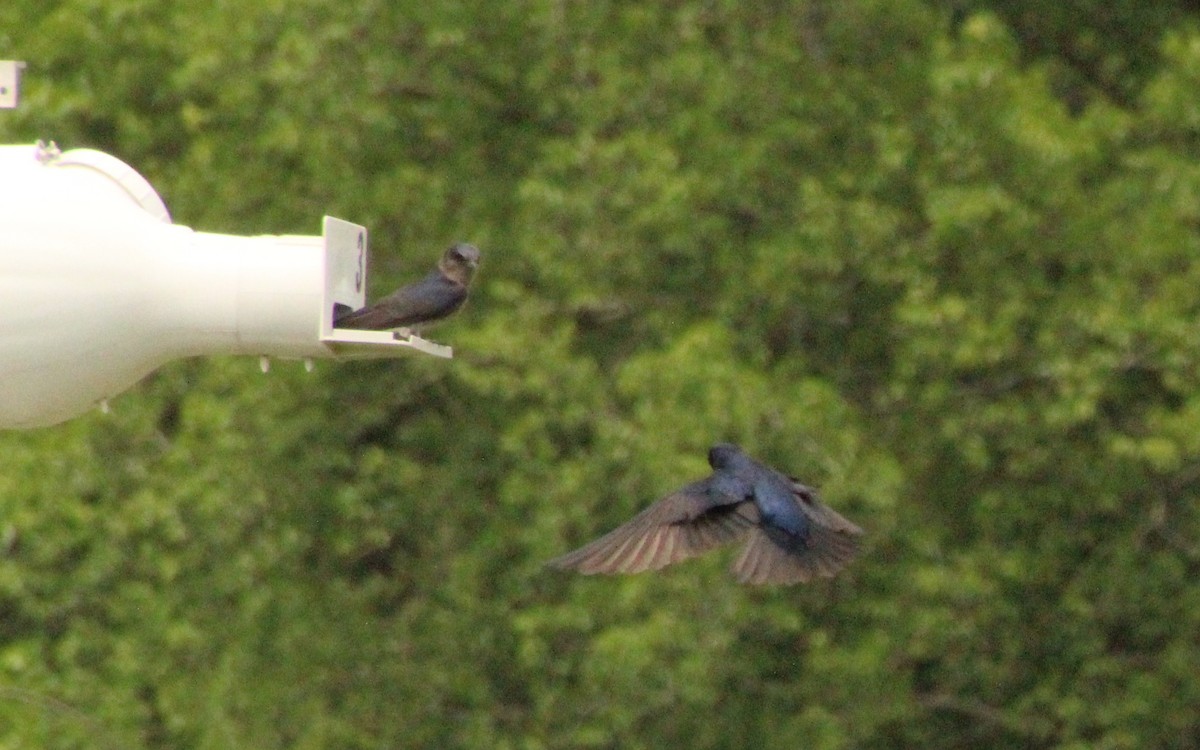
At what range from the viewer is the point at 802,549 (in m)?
5.38

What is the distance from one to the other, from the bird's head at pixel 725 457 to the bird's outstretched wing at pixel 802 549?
0.16m

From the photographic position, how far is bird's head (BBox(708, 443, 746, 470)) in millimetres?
5742

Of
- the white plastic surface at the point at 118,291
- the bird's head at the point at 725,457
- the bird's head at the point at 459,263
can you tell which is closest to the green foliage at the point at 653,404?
the bird's head at the point at 725,457

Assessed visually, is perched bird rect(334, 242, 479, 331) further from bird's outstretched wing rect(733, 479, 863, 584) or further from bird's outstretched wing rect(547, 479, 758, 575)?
bird's outstretched wing rect(733, 479, 863, 584)

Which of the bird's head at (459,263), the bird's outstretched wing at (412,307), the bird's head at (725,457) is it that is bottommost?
the bird's head at (725,457)

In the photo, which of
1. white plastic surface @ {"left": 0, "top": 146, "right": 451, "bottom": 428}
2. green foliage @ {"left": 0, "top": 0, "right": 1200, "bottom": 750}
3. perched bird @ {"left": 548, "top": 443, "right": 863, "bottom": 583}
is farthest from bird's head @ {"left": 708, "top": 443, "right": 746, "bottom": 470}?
green foliage @ {"left": 0, "top": 0, "right": 1200, "bottom": 750}

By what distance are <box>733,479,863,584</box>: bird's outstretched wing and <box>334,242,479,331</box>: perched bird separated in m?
0.75

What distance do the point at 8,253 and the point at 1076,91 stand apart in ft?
19.3

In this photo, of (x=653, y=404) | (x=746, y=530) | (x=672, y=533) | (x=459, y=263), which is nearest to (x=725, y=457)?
(x=746, y=530)

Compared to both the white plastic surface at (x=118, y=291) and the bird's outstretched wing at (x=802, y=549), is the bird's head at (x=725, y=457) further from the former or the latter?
the white plastic surface at (x=118, y=291)

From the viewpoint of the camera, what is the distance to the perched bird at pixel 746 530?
512 cm

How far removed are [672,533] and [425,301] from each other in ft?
2.42

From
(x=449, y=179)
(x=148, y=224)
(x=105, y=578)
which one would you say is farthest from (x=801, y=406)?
(x=148, y=224)

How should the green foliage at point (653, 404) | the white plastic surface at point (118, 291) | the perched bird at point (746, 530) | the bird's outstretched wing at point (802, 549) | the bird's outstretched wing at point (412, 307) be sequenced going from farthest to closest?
the green foliage at point (653, 404), the bird's outstretched wing at point (802, 549), the perched bird at point (746, 530), the bird's outstretched wing at point (412, 307), the white plastic surface at point (118, 291)
